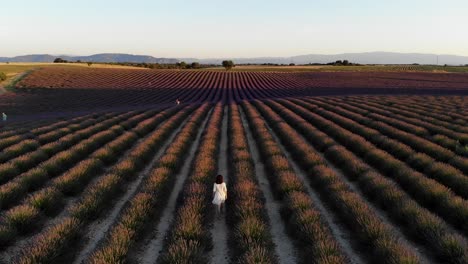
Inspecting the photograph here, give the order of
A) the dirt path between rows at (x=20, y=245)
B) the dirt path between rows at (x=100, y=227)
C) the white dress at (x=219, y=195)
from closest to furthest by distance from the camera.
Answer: the dirt path between rows at (x=20, y=245) < the dirt path between rows at (x=100, y=227) < the white dress at (x=219, y=195)

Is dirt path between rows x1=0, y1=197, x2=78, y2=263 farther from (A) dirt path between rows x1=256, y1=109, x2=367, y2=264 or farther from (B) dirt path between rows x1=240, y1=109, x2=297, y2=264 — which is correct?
(A) dirt path between rows x1=256, y1=109, x2=367, y2=264

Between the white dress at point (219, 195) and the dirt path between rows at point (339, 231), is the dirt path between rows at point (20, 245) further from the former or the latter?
the dirt path between rows at point (339, 231)

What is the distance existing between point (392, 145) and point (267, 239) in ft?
26.5

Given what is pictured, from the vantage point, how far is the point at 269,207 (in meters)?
8.09

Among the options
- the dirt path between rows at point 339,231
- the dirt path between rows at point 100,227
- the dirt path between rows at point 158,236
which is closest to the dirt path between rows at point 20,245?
the dirt path between rows at point 100,227

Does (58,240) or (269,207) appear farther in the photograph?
(269,207)

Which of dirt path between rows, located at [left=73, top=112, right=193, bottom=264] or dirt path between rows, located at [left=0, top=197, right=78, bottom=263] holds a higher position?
dirt path between rows, located at [left=0, top=197, right=78, bottom=263]

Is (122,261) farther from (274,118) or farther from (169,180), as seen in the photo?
(274,118)

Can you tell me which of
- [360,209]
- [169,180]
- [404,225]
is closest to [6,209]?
[169,180]

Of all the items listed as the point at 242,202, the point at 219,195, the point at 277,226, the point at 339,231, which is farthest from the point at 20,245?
the point at 339,231

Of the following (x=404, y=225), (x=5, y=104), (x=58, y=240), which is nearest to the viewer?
(x=58, y=240)

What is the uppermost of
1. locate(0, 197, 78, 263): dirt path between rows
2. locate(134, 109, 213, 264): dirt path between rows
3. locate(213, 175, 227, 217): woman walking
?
locate(213, 175, 227, 217): woman walking

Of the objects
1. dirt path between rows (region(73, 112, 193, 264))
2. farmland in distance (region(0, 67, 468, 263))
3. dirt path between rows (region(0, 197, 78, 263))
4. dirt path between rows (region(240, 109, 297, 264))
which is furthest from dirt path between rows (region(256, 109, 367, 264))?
dirt path between rows (region(0, 197, 78, 263))

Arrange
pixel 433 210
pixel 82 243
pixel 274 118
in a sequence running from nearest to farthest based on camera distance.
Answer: pixel 82 243 < pixel 433 210 < pixel 274 118
